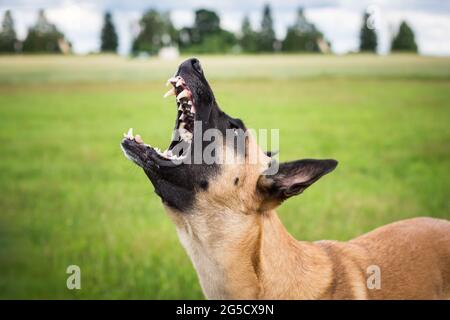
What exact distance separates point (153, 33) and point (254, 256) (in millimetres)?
14114

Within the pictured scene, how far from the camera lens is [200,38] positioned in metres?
16.0

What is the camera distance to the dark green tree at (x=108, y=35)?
15.4 metres

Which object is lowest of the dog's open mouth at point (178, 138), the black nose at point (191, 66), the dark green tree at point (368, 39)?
the dog's open mouth at point (178, 138)

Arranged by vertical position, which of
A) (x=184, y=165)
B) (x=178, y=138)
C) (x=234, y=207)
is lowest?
(x=234, y=207)

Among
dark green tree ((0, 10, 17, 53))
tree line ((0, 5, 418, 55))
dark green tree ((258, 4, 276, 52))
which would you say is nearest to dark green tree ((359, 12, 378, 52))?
tree line ((0, 5, 418, 55))

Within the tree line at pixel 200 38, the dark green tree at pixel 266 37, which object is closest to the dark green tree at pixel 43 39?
the tree line at pixel 200 38

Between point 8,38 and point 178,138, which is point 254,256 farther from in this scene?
point 8,38

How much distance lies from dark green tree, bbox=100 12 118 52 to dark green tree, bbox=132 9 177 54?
87 cm

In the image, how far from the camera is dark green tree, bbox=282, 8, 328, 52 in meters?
17.1

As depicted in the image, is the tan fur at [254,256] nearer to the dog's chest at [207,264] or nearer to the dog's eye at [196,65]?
the dog's chest at [207,264]

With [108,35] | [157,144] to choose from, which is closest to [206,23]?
[108,35]

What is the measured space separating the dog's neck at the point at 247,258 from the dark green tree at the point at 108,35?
484 inches

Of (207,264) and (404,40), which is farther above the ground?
(404,40)

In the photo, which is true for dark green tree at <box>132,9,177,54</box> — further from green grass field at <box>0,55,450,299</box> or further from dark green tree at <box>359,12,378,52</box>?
dark green tree at <box>359,12,378,52</box>
